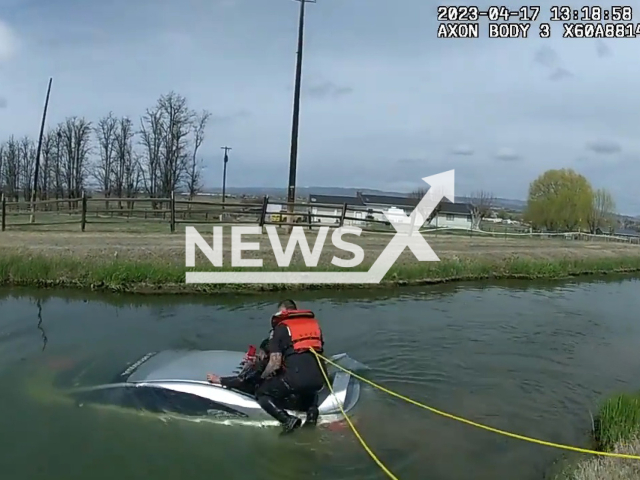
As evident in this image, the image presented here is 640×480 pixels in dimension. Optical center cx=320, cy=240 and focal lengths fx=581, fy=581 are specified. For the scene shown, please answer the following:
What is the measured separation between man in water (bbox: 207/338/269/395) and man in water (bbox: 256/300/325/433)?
157 mm

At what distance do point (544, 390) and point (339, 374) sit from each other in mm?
3134

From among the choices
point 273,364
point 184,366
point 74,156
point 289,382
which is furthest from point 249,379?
point 74,156

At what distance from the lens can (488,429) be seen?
21.5 feet

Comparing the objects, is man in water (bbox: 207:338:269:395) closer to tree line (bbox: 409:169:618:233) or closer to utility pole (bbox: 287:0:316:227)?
utility pole (bbox: 287:0:316:227)

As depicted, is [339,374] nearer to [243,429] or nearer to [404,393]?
[404,393]

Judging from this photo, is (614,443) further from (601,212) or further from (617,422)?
(601,212)

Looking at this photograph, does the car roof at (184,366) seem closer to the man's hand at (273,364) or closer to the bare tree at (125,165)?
the man's hand at (273,364)

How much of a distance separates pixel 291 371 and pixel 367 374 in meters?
2.36

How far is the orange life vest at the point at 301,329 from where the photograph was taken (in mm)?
6668

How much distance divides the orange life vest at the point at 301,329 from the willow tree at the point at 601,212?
2803 inches

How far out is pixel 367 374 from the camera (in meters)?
8.66

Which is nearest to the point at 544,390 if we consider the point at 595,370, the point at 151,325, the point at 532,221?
the point at 595,370

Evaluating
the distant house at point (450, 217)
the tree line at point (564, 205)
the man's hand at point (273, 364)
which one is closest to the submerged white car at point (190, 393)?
the man's hand at point (273, 364)

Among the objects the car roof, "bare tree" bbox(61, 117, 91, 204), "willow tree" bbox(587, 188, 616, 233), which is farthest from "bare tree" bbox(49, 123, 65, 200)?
"willow tree" bbox(587, 188, 616, 233)
